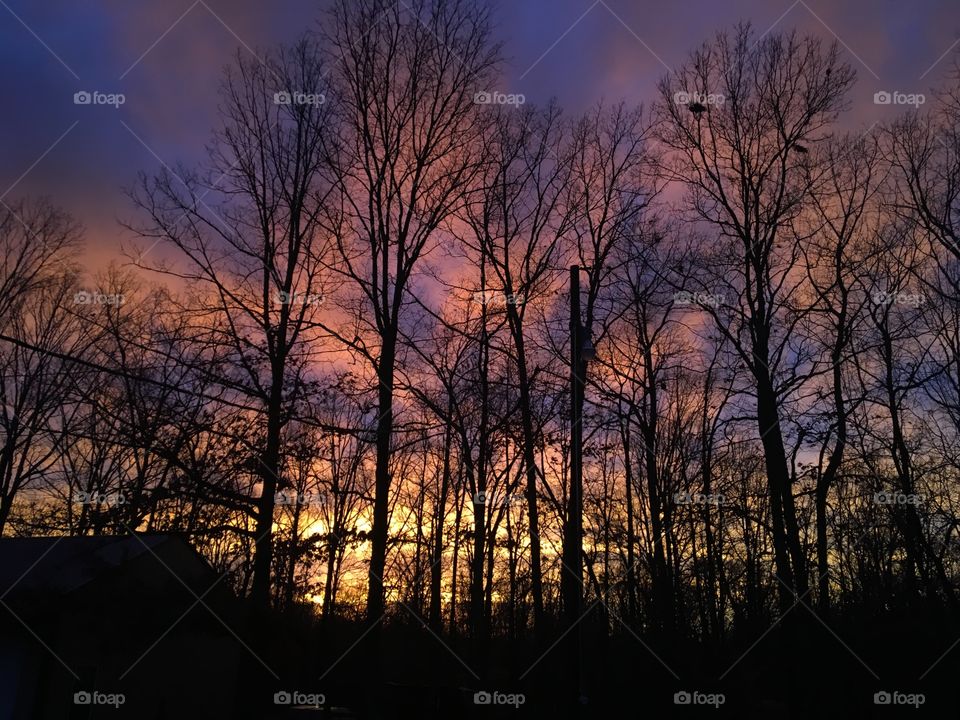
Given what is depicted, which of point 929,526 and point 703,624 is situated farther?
point 703,624

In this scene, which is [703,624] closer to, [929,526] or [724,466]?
[724,466]

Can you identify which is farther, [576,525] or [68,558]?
[68,558]

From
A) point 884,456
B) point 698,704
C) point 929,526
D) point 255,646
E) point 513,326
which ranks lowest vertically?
point 698,704

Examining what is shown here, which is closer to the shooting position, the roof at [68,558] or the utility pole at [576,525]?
the utility pole at [576,525]

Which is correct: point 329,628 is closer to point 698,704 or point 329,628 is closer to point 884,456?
point 698,704

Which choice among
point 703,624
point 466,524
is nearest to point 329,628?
point 466,524

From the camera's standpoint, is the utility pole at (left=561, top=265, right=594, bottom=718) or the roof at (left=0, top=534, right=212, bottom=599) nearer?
the utility pole at (left=561, top=265, right=594, bottom=718)

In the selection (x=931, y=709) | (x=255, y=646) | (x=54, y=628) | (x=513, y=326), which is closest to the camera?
(x=54, y=628)

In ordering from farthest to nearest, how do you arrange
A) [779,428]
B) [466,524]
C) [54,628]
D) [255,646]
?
[466,524] < [779,428] < [255,646] < [54,628]

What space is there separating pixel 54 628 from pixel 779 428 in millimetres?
17665

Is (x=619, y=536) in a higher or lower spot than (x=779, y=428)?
lower

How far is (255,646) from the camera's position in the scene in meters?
17.7

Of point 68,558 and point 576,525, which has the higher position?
point 576,525

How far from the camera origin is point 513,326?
21047 mm
